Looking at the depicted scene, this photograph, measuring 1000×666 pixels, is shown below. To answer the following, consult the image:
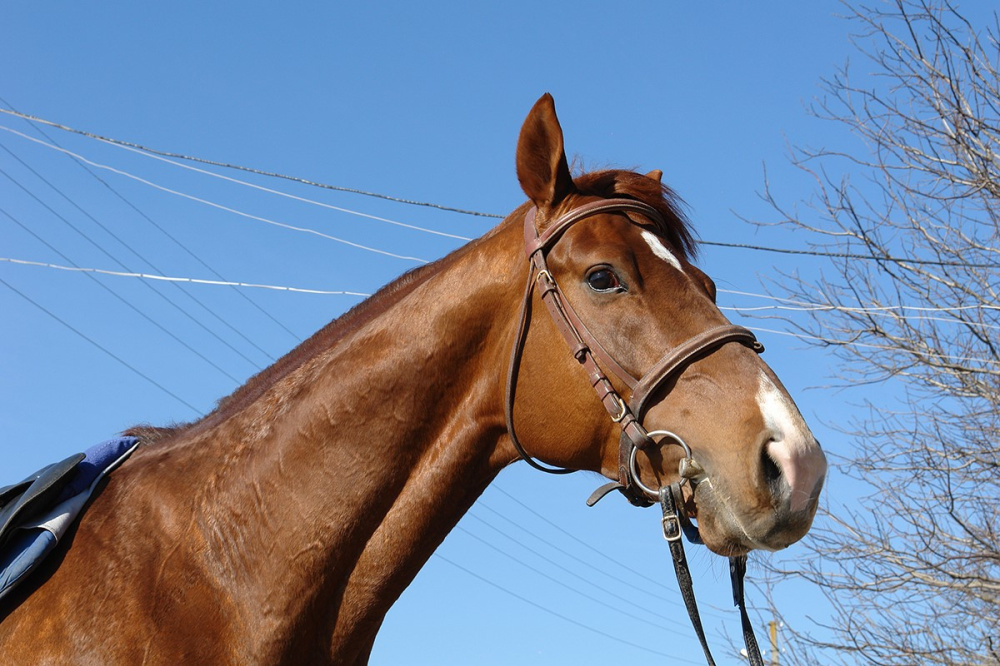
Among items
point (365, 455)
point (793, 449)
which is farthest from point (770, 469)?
point (365, 455)

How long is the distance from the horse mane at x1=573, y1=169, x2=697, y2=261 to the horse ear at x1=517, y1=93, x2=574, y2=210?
0.10m

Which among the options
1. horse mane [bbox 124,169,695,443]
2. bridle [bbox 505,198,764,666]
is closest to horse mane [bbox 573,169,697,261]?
horse mane [bbox 124,169,695,443]

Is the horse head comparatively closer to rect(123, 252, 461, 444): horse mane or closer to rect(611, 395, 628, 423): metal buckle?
rect(611, 395, 628, 423): metal buckle

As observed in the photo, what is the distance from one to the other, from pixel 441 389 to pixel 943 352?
5782 mm

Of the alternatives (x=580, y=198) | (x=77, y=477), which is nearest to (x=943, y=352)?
(x=580, y=198)

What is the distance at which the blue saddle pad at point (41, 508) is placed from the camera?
2.97 metres

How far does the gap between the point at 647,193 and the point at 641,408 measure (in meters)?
0.92

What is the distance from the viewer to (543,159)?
11.1 ft

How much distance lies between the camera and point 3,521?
9.88ft

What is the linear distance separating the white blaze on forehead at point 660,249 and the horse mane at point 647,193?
15cm

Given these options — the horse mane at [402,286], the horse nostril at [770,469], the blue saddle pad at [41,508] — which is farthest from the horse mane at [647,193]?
the blue saddle pad at [41,508]

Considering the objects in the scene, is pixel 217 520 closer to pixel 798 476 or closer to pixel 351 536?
pixel 351 536

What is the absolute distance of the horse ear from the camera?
3.31m

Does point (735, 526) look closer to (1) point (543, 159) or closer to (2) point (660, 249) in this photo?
(2) point (660, 249)
